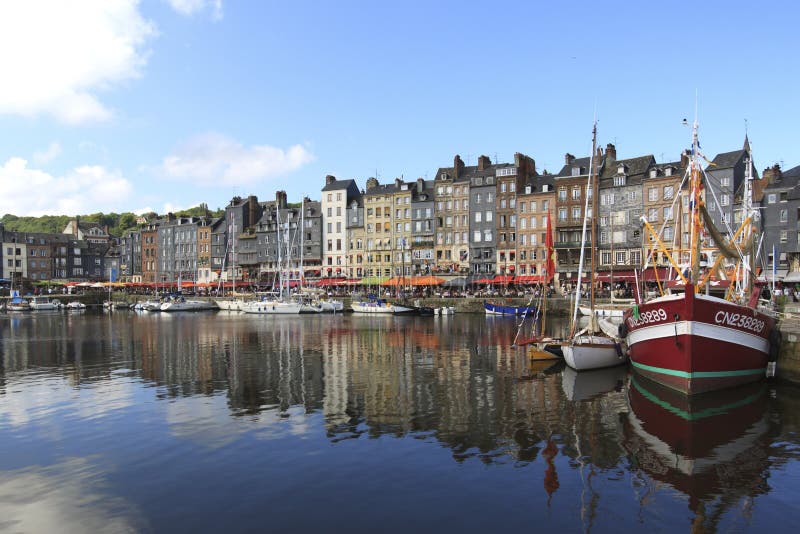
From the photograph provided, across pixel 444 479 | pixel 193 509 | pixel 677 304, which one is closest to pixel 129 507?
pixel 193 509

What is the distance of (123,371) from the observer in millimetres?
31391

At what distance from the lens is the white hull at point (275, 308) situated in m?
82.1

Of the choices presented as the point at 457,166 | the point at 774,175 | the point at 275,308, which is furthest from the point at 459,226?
the point at 774,175

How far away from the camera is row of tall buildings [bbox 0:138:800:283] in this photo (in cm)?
7375

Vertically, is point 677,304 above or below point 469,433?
above

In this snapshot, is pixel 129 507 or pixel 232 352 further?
pixel 232 352

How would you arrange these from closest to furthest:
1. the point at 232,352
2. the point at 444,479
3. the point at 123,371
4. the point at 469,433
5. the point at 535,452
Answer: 1. the point at 444,479
2. the point at 535,452
3. the point at 469,433
4. the point at 123,371
5. the point at 232,352

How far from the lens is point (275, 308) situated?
82.8m

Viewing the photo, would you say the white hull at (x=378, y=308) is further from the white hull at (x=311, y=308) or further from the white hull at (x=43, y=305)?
the white hull at (x=43, y=305)

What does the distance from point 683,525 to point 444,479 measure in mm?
5234

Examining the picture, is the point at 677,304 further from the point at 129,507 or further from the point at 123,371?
the point at 123,371

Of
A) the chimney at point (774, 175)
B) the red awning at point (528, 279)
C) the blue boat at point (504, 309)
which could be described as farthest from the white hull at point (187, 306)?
the chimney at point (774, 175)

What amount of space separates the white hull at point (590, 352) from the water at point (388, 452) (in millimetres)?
903

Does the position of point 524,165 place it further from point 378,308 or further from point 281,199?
point 281,199
